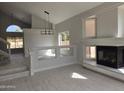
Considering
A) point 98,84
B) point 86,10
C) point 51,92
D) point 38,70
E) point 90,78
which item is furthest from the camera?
point 86,10

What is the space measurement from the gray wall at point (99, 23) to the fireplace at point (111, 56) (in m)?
0.60

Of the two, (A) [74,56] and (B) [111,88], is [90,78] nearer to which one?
(B) [111,88]

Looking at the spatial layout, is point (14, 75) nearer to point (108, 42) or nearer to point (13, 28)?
point (108, 42)

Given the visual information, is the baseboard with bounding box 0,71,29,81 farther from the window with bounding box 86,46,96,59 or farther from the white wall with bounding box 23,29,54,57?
the white wall with bounding box 23,29,54,57

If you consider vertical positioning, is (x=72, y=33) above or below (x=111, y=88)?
above

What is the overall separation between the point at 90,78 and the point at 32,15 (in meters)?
7.39

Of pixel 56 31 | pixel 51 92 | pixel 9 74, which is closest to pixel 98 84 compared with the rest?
pixel 51 92

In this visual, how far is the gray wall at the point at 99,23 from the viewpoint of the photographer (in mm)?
5098

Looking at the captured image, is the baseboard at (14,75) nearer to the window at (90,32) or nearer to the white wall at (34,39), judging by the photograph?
the window at (90,32)

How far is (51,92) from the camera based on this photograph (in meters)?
3.51

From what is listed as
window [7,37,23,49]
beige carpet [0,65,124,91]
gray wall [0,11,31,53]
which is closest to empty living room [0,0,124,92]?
beige carpet [0,65,124,91]

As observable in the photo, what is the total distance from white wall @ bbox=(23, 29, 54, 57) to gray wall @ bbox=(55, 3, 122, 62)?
2691mm

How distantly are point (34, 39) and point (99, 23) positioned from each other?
18.7ft

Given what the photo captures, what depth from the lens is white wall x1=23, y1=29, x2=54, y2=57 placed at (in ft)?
32.4
